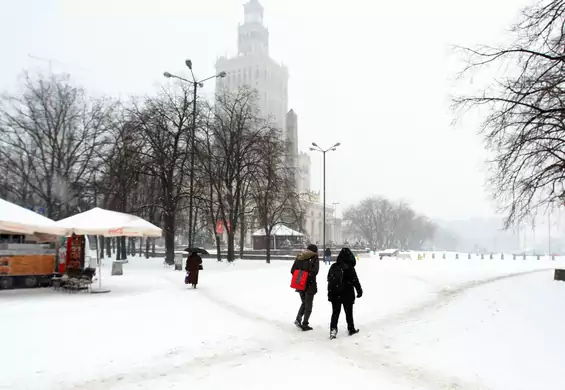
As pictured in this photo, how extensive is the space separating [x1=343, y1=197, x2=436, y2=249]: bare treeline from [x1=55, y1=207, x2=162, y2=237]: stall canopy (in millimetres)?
83270

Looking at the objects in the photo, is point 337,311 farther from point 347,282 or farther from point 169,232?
point 169,232

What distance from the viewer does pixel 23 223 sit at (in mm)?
13727

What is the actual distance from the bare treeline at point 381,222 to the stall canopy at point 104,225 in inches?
3278

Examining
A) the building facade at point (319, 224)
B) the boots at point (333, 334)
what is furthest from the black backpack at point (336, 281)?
the building facade at point (319, 224)

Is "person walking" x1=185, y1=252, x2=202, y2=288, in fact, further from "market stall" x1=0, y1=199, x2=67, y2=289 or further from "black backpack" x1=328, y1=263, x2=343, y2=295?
"black backpack" x1=328, y1=263, x2=343, y2=295

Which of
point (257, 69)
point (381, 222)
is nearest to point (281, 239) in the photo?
point (381, 222)

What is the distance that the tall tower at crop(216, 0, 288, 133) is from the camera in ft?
486

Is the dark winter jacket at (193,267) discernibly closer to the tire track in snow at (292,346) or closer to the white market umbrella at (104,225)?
the white market umbrella at (104,225)

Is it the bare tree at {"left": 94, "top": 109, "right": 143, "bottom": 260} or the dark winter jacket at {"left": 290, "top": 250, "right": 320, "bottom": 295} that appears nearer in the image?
the dark winter jacket at {"left": 290, "top": 250, "right": 320, "bottom": 295}

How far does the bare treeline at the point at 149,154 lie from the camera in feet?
92.4

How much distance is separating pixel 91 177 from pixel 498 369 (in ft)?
104

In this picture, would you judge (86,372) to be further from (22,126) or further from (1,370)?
(22,126)

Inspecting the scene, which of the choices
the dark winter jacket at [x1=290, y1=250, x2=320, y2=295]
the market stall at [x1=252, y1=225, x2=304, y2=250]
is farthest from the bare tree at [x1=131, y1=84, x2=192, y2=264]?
the market stall at [x1=252, y1=225, x2=304, y2=250]

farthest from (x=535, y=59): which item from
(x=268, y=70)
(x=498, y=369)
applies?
(x=268, y=70)
